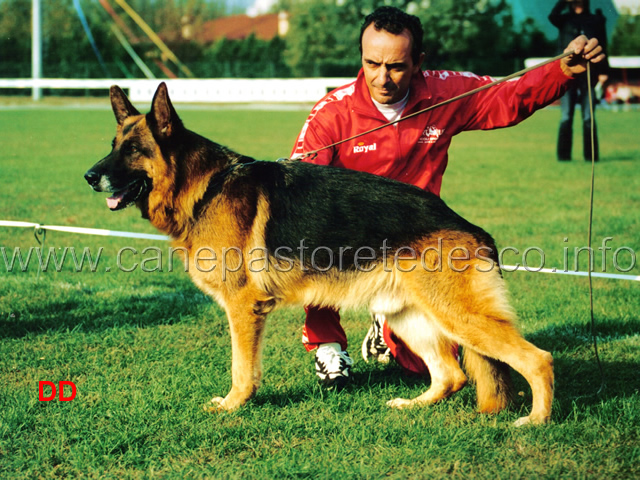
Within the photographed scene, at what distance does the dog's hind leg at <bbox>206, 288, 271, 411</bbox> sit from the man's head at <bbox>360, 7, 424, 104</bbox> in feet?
5.11

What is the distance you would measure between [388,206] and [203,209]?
1.07 metres

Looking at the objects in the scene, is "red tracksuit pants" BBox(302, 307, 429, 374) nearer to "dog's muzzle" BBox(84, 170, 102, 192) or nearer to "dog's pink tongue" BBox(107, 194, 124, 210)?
"dog's pink tongue" BBox(107, 194, 124, 210)

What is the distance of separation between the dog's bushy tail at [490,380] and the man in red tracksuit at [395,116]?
855 millimetres

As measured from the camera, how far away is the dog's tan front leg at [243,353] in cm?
375

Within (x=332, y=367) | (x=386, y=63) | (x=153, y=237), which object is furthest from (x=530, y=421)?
(x=153, y=237)

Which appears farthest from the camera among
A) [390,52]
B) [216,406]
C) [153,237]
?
[153,237]

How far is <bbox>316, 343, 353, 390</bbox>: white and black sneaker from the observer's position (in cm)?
413

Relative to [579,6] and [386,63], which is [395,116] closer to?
[386,63]

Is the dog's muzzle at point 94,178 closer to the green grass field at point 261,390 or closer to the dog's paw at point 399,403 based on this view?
the green grass field at point 261,390

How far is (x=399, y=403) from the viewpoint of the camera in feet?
12.8

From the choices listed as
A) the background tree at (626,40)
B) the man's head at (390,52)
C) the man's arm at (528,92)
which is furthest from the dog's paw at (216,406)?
the background tree at (626,40)

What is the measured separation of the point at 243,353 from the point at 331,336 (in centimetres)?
80

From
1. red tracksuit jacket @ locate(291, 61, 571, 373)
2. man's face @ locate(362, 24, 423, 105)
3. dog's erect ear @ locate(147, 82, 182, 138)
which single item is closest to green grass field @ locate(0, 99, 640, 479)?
red tracksuit jacket @ locate(291, 61, 571, 373)

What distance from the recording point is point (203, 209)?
3809mm
